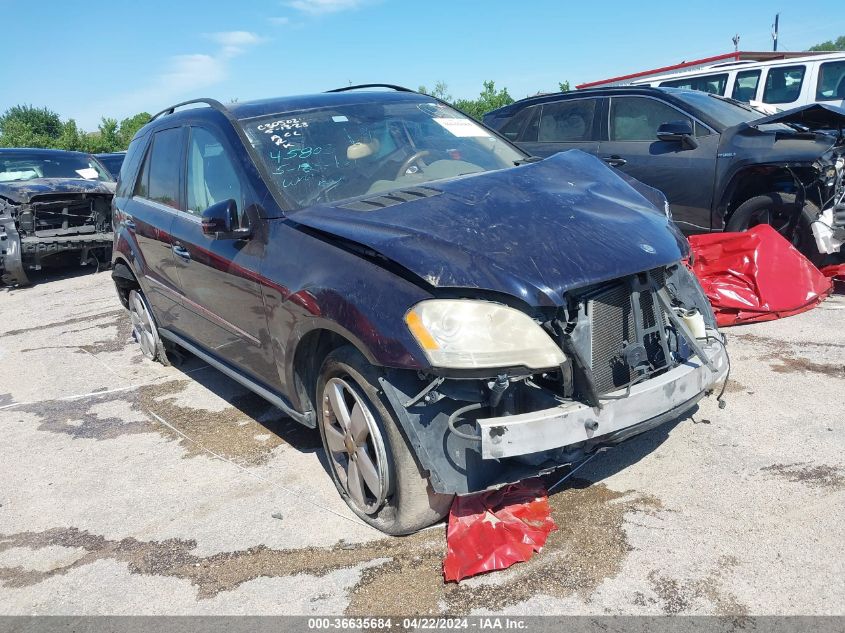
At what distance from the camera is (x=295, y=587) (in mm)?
2754

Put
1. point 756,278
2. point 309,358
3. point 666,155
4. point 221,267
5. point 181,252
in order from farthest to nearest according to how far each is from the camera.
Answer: point 666,155 → point 756,278 → point 181,252 → point 221,267 → point 309,358

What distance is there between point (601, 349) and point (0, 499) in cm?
325

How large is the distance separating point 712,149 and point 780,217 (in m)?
0.90

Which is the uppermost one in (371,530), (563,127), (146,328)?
(563,127)

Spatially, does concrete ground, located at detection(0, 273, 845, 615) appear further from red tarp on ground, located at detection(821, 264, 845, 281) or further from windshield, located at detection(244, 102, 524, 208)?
windshield, located at detection(244, 102, 524, 208)

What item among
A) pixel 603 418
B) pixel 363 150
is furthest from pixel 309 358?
pixel 603 418

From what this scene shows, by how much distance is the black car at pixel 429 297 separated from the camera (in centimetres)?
253

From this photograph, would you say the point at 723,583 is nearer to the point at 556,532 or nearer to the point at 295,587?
the point at 556,532

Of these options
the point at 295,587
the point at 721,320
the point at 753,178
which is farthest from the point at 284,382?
the point at 753,178

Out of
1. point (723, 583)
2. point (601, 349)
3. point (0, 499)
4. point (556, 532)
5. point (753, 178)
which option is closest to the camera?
point (723, 583)

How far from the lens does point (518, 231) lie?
279 cm

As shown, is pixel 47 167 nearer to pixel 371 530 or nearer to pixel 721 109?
pixel 721 109

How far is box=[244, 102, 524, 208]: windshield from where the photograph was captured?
352cm

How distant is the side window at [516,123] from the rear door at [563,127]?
7 centimetres
